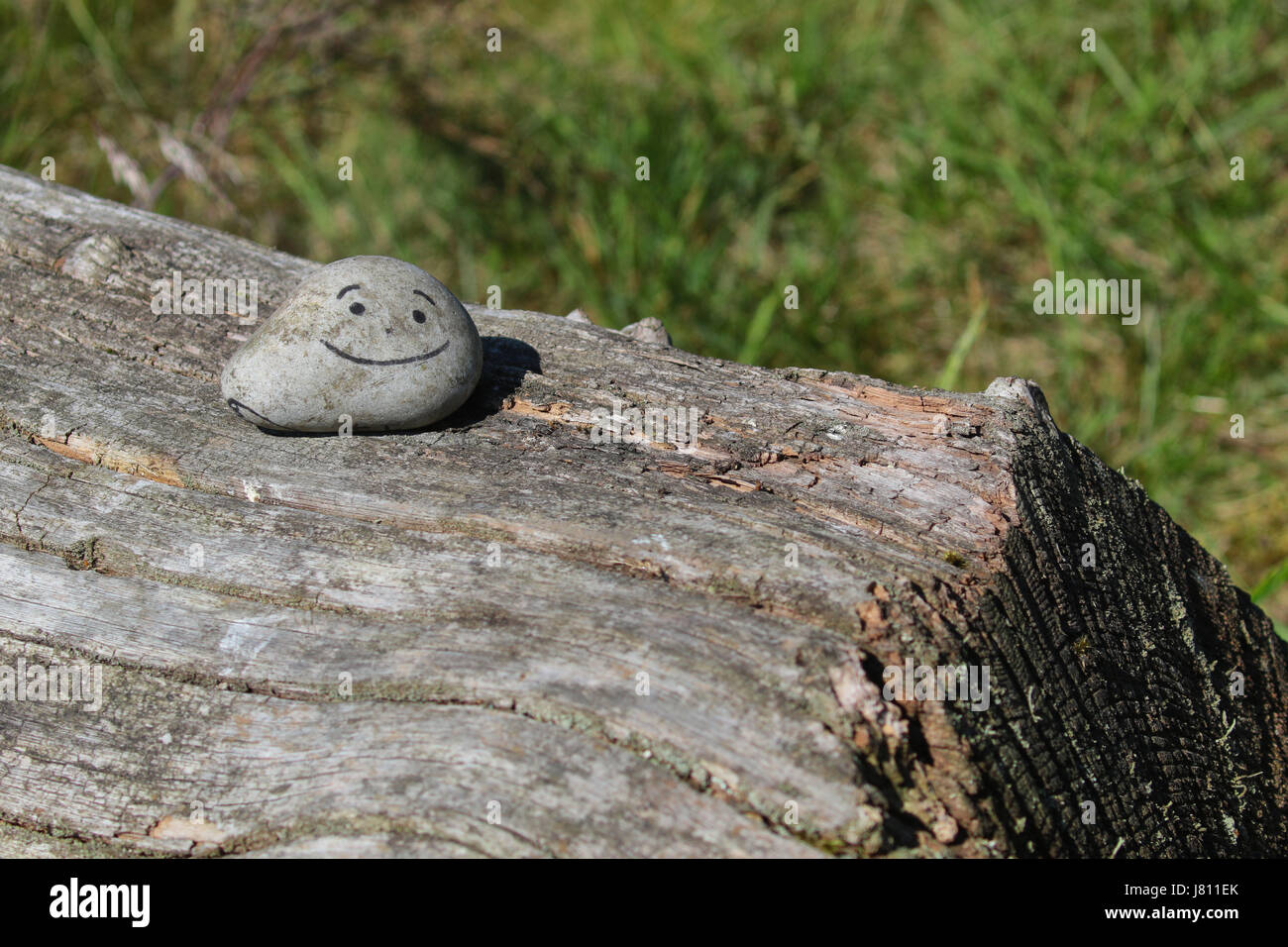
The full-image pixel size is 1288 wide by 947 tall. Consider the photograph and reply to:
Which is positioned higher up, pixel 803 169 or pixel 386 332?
pixel 803 169

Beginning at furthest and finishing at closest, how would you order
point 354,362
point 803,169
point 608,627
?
1. point 803,169
2. point 354,362
3. point 608,627

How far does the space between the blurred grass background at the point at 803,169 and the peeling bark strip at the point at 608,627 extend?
1.98 metres

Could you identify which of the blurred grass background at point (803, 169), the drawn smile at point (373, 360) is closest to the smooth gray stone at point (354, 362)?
the drawn smile at point (373, 360)

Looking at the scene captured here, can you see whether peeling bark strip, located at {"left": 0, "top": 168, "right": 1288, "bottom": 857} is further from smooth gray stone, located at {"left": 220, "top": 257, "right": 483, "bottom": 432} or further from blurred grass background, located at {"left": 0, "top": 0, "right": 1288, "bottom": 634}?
blurred grass background, located at {"left": 0, "top": 0, "right": 1288, "bottom": 634}

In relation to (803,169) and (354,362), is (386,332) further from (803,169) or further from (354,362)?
(803,169)

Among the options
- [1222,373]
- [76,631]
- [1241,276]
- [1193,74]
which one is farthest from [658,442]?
[1193,74]

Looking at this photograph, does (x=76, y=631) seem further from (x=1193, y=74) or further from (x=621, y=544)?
(x=1193, y=74)

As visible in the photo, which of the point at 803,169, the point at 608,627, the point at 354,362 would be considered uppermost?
the point at 803,169

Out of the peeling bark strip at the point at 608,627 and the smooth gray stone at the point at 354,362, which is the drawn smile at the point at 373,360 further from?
the peeling bark strip at the point at 608,627

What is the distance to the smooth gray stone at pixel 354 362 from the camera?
2.22 meters

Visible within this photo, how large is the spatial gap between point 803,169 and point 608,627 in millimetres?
3756

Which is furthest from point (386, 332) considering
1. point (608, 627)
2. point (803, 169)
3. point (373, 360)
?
point (803, 169)

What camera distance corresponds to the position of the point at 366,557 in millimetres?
2027

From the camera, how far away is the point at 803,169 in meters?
5.11
